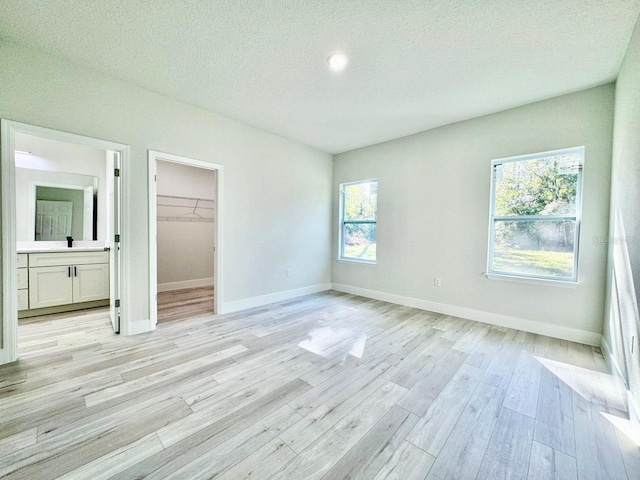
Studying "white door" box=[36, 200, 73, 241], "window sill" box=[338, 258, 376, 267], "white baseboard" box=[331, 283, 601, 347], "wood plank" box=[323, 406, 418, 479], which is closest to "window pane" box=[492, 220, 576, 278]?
"white baseboard" box=[331, 283, 601, 347]

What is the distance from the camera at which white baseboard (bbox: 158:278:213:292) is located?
5149 mm

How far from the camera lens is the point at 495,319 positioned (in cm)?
337

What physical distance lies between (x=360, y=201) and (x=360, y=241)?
773mm

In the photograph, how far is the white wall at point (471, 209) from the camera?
2740mm

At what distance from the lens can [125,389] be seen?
1.93 m

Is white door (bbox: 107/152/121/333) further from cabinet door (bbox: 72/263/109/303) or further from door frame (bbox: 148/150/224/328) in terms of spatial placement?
cabinet door (bbox: 72/263/109/303)

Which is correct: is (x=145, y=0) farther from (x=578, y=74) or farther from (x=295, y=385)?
(x=578, y=74)

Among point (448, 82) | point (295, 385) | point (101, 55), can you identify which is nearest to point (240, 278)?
point (295, 385)

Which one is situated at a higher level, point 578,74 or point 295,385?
point 578,74

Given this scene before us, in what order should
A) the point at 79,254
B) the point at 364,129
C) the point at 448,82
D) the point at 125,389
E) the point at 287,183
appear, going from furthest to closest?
1. the point at 287,183
2. the point at 364,129
3. the point at 79,254
4. the point at 448,82
5. the point at 125,389

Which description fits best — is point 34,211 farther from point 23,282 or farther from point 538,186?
point 538,186

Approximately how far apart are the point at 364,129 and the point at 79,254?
455 cm

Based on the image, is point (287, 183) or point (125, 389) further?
point (287, 183)

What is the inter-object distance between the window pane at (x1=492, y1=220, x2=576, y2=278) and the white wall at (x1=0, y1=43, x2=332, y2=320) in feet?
9.66
